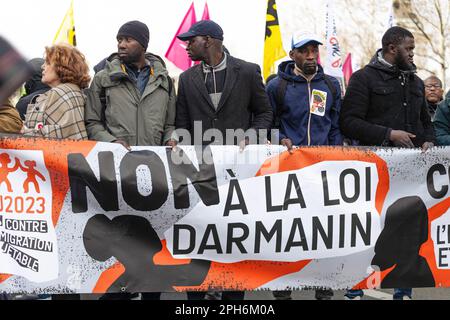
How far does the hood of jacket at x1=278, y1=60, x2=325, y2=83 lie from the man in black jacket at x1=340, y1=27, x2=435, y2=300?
0.93 feet

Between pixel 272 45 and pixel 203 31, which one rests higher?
pixel 272 45

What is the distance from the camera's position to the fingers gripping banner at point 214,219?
18.8 feet

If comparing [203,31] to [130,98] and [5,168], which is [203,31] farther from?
[5,168]

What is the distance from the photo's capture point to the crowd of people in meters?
Result: 6.11

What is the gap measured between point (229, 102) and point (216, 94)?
0.41ft

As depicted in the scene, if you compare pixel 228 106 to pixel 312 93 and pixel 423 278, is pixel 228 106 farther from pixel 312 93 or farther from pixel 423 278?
pixel 423 278

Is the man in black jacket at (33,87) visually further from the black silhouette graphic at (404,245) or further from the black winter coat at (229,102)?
the black silhouette graphic at (404,245)

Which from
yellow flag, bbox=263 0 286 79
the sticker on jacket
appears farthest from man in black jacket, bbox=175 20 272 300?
yellow flag, bbox=263 0 286 79

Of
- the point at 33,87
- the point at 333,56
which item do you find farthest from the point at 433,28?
the point at 33,87

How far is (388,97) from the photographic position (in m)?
6.59

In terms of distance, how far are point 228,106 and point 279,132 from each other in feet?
1.78

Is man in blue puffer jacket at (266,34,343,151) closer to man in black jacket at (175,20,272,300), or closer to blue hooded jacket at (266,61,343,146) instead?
blue hooded jacket at (266,61,343,146)

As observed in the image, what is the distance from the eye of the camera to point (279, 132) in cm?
664

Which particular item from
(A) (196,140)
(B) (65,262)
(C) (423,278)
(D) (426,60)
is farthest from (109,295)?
(D) (426,60)
